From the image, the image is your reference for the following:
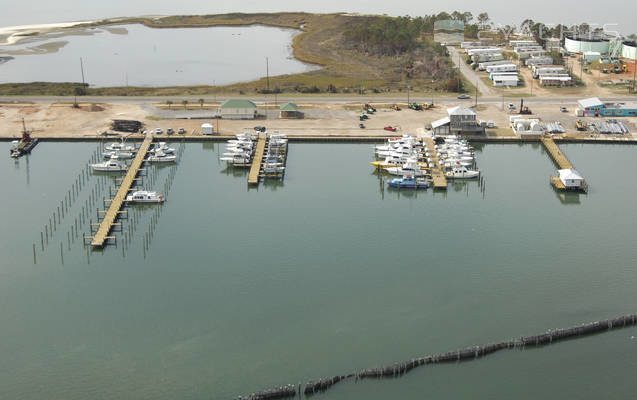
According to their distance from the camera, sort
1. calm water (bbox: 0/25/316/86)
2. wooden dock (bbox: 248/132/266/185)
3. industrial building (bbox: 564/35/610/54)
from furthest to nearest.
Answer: industrial building (bbox: 564/35/610/54) < calm water (bbox: 0/25/316/86) < wooden dock (bbox: 248/132/266/185)

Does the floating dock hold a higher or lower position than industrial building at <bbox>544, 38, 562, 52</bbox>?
lower

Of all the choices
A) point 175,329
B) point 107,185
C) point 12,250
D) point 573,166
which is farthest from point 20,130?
point 573,166

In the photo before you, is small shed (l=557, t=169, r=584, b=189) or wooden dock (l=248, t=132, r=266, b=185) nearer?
small shed (l=557, t=169, r=584, b=189)

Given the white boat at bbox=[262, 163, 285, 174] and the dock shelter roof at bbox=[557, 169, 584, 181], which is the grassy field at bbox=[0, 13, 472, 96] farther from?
the dock shelter roof at bbox=[557, 169, 584, 181]

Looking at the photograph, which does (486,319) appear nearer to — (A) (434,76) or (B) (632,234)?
(B) (632,234)

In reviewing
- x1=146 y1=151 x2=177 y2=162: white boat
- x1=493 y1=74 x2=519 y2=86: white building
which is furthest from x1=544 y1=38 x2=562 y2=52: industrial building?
x1=146 y1=151 x2=177 y2=162: white boat

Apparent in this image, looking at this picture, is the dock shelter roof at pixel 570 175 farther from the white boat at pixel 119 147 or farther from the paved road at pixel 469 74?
the white boat at pixel 119 147

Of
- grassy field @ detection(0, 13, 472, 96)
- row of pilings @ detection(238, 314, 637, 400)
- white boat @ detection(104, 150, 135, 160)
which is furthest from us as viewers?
grassy field @ detection(0, 13, 472, 96)
